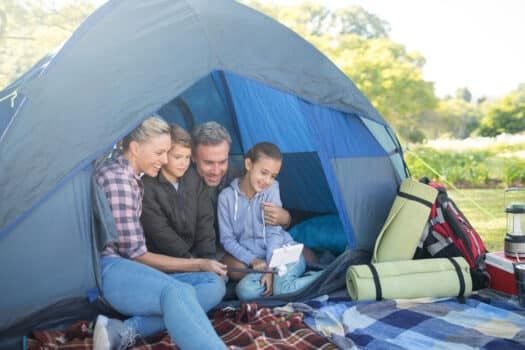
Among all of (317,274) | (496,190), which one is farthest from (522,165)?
(317,274)

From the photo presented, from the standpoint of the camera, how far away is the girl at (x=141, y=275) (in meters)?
1.92

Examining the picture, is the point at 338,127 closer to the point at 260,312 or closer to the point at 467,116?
the point at 260,312

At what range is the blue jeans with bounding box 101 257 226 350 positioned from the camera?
1864 mm

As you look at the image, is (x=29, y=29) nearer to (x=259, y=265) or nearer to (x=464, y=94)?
(x=259, y=265)

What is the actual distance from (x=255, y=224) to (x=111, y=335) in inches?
44.9

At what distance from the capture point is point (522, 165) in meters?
8.48

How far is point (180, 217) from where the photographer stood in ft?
8.89

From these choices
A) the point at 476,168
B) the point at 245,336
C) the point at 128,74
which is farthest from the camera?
the point at 476,168

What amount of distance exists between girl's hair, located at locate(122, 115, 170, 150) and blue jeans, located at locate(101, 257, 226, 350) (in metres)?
0.55

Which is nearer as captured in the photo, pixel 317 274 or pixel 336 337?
pixel 336 337

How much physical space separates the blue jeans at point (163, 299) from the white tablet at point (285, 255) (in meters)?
0.31

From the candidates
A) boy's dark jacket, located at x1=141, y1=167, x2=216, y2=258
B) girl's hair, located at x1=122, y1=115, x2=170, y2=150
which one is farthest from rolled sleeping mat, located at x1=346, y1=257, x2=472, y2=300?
girl's hair, located at x1=122, y1=115, x2=170, y2=150

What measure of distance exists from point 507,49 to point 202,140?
21441mm

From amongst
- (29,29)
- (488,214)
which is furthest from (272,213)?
(29,29)
